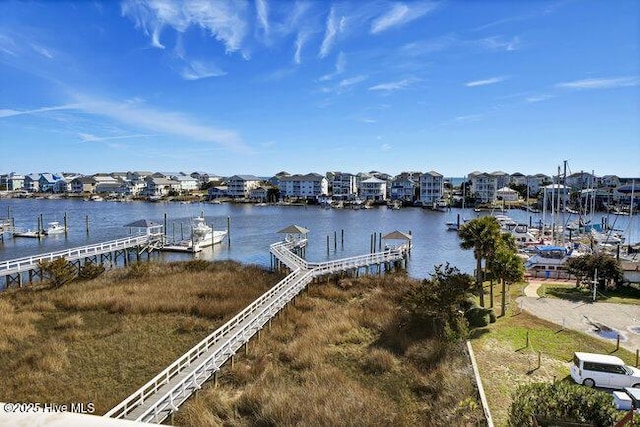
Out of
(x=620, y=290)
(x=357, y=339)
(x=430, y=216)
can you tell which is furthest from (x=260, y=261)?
(x=430, y=216)

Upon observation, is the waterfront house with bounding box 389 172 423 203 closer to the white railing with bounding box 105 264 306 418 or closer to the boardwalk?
the boardwalk

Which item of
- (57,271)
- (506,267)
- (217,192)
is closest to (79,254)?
(57,271)

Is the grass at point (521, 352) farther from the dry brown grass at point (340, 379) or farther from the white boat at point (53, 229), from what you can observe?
the white boat at point (53, 229)

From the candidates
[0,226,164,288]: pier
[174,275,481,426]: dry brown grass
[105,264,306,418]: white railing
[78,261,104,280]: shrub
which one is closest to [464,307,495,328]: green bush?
[174,275,481,426]: dry brown grass

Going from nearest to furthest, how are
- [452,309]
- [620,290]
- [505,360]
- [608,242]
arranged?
1. [505,360]
2. [452,309]
3. [620,290]
4. [608,242]

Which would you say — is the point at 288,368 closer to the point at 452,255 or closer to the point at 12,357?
the point at 12,357

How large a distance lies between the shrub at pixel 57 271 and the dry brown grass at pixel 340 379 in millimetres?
16725

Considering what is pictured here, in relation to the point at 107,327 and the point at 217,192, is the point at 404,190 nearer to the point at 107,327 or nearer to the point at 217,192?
the point at 217,192

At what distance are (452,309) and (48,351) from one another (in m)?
16.4

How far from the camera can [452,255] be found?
48.5 meters

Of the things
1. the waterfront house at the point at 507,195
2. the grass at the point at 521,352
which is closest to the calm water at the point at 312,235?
the grass at the point at 521,352

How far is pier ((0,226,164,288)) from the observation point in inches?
1163

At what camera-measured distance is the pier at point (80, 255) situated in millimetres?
29547

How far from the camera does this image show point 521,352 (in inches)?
639
